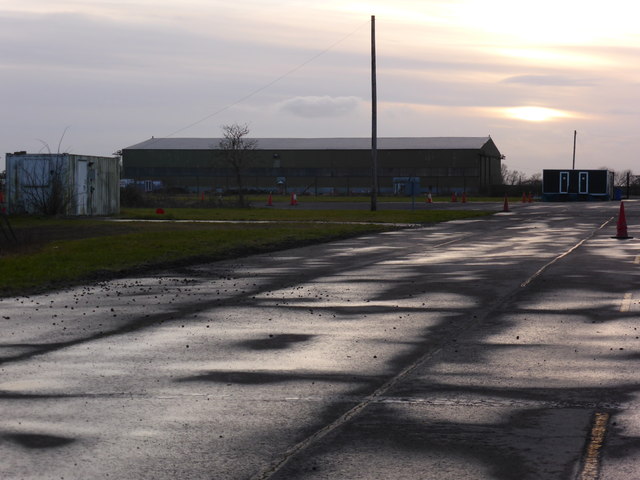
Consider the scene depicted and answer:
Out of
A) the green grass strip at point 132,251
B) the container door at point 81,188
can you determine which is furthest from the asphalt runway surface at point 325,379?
the container door at point 81,188

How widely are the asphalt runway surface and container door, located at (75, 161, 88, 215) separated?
26.3m

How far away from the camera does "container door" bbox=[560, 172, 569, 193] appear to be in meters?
89.9

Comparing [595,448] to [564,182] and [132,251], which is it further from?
[564,182]

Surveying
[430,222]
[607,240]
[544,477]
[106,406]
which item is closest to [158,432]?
[106,406]

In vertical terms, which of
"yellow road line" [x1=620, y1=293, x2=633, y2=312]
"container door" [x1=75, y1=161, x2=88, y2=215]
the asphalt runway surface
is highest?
"container door" [x1=75, y1=161, x2=88, y2=215]

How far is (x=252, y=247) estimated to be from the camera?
26828mm

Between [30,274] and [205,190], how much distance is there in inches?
3594

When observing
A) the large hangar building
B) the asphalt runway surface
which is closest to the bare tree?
the large hangar building

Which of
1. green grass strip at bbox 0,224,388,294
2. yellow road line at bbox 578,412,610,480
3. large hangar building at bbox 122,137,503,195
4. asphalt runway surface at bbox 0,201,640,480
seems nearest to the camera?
yellow road line at bbox 578,412,610,480

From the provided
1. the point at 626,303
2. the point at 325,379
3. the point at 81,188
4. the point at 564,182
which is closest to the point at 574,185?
the point at 564,182

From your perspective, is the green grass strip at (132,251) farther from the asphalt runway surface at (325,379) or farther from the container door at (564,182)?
the container door at (564,182)

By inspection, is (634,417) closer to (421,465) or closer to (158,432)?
(421,465)

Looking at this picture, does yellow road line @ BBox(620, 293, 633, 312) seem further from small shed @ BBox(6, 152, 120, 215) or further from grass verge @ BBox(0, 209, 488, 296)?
small shed @ BBox(6, 152, 120, 215)

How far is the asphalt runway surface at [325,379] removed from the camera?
6.54 m
